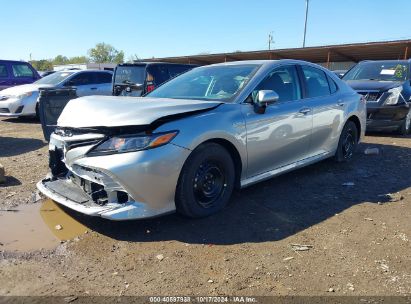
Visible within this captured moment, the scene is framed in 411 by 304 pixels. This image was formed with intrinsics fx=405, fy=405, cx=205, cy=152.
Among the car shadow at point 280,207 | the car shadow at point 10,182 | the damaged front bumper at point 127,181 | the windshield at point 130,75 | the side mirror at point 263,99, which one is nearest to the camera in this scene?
the damaged front bumper at point 127,181

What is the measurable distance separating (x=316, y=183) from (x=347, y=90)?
1747mm

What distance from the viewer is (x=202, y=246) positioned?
11.7 ft

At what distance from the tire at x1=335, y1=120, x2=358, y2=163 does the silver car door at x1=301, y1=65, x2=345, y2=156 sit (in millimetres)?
215

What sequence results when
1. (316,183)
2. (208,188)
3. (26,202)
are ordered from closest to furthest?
(208,188) → (26,202) → (316,183)

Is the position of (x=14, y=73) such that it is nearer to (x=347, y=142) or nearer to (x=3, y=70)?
(x=3, y=70)

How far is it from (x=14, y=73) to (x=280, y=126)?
1235cm

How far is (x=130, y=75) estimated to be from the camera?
10297 millimetres

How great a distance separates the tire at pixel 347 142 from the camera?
620 centimetres

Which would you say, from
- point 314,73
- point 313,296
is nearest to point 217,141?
point 313,296

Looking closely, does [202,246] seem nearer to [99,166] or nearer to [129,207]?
[129,207]

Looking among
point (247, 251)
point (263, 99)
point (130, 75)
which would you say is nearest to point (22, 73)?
point (130, 75)

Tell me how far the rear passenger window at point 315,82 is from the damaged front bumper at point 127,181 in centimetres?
244

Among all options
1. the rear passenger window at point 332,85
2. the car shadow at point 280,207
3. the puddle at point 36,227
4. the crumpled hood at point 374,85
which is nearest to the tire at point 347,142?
the car shadow at point 280,207

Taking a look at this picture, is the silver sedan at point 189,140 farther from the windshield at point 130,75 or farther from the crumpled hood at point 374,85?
Answer: the windshield at point 130,75
